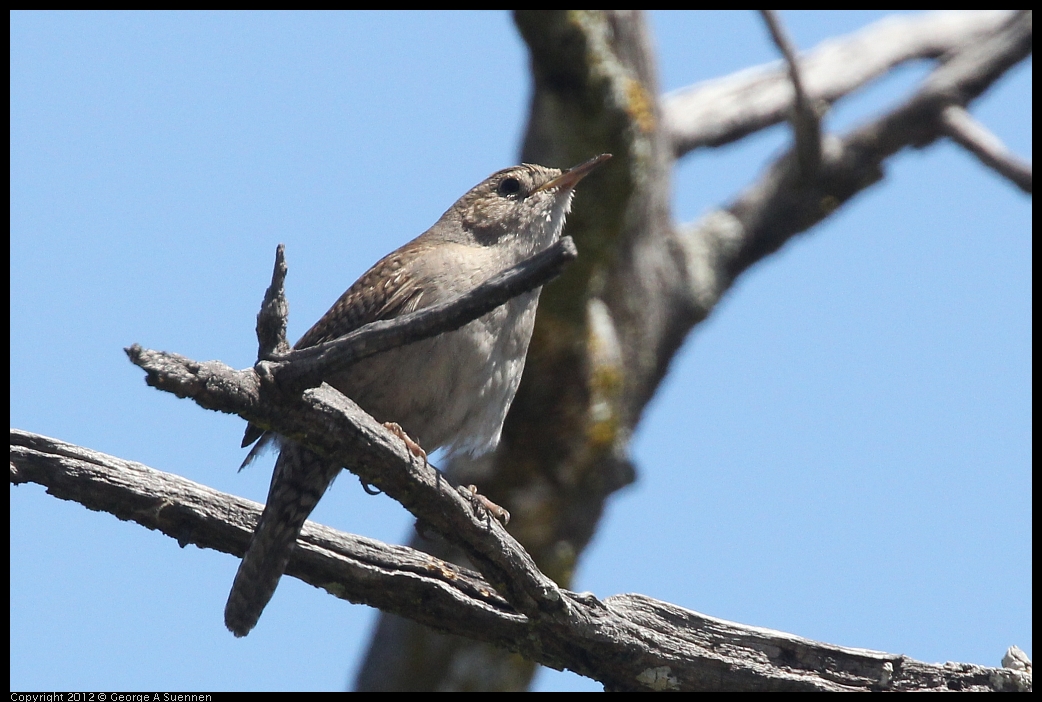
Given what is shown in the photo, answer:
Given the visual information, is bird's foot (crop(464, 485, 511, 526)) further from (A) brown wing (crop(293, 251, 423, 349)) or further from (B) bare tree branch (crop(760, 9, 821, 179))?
(B) bare tree branch (crop(760, 9, 821, 179))

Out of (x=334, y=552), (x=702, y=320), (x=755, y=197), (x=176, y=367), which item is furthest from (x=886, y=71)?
(x=176, y=367)

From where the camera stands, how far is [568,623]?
445cm

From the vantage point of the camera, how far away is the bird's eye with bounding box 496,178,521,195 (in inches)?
233

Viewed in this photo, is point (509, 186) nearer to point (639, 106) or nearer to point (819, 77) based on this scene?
point (639, 106)

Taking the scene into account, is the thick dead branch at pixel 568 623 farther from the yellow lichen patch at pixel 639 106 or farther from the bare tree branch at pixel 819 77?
the bare tree branch at pixel 819 77

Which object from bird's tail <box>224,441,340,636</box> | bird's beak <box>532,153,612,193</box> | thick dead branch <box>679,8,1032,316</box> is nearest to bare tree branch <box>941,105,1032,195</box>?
thick dead branch <box>679,8,1032,316</box>

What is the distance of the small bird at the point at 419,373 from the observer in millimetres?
4402

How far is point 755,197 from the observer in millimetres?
11359

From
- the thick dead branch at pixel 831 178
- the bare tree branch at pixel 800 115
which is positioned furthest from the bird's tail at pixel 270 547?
the thick dead branch at pixel 831 178

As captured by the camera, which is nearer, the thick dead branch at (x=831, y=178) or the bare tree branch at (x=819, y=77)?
the thick dead branch at (x=831, y=178)

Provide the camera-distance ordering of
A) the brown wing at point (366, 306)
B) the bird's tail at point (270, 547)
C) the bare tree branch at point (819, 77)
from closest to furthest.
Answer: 1. the bird's tail at point (270, 547)
2. the brown wing at point (366, 306)
3. the bare tree branch at point (819, 77)

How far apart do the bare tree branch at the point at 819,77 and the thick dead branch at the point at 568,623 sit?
6.75m

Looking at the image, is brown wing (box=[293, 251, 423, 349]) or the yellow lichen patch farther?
the yellow lichen patch

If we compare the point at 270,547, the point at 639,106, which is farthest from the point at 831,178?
the point at 270,547
